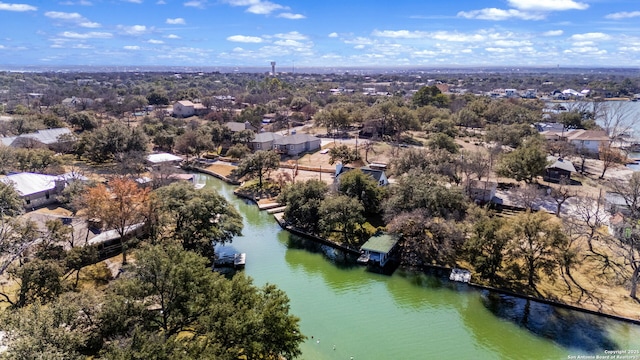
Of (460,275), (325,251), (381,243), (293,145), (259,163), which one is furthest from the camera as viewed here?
(293,145)

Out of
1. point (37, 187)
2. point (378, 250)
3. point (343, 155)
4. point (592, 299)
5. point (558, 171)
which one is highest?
point (343, 155)

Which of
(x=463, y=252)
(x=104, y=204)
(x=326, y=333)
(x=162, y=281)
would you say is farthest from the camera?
(x=463, y=252)

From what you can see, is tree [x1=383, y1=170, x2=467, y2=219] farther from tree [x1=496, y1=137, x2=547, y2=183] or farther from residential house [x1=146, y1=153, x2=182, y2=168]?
residential house [x1=146, y1=153, x2=182, y2=168]

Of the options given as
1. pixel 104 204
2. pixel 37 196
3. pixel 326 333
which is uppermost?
pixel 104 204

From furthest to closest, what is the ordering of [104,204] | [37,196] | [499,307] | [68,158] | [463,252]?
[68,158] < [37,196] < [463,252] < [104,204] < [499,307]

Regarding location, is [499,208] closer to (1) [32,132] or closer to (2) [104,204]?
(2) [104,204]

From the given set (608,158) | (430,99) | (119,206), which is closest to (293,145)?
(119,206)

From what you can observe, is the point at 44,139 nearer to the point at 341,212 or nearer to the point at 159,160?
the point at 159,160

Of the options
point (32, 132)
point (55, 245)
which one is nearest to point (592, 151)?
point (55, 245)

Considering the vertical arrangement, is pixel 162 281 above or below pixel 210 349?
above
